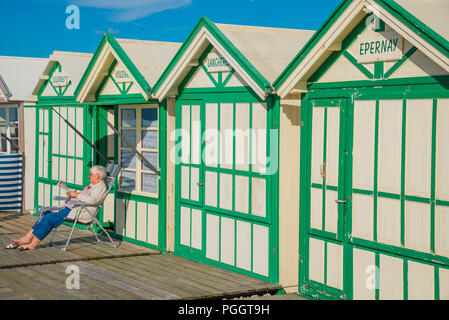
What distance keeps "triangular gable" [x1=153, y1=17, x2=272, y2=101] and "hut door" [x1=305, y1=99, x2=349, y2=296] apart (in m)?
0.77

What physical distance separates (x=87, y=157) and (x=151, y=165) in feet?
7.53

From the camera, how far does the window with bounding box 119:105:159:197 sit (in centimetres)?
1022

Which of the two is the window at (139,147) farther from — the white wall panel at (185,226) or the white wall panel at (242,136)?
the white wall panel at (242,136)

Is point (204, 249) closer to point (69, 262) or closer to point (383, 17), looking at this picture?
point (69, 262)

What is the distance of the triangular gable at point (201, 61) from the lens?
7766 mm

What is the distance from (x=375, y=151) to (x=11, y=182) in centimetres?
949

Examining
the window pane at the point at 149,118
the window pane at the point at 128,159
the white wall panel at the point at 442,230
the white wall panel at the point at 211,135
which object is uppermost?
the window pane at the point at 149,118

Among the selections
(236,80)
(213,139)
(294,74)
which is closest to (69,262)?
(213,139)

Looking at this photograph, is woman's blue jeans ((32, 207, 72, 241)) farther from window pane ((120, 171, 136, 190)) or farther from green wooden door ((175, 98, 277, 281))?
green wooden door ((175, 98, 277, 281))

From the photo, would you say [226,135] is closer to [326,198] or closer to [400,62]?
[326,198]

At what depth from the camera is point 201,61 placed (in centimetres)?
909


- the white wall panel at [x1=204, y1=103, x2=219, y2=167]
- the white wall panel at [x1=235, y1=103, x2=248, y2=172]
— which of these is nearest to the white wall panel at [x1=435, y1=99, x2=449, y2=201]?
the white wall panel at [x1=235, y1=103, x2=248, y2=172]

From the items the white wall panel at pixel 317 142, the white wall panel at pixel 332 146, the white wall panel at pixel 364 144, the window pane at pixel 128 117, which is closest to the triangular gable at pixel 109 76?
the window pane at pixel 128 117

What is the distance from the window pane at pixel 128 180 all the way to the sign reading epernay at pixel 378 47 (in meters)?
4.99
